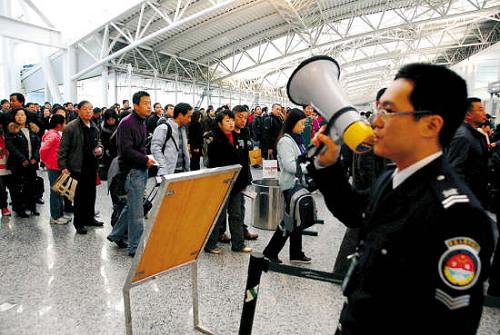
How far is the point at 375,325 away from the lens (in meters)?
0.98

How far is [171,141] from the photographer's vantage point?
4.09 meters

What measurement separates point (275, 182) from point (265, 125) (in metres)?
3.81

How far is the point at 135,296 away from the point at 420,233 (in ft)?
8.65

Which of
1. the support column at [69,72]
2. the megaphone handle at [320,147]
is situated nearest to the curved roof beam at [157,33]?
the support column at [69,72]

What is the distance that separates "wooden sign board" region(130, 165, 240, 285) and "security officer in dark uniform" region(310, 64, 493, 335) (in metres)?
1.04

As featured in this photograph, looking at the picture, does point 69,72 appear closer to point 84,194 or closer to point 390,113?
point 84,194

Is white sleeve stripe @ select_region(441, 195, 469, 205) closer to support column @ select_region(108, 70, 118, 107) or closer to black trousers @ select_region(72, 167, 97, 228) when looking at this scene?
black trousers @ select_region(72, 167, 97, 228)

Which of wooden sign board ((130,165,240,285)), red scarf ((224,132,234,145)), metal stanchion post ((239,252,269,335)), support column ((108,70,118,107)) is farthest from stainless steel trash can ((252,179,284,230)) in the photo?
support column ((108,70,118,107))

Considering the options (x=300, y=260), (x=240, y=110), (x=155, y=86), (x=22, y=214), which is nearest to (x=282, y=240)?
(x=300, y=260)

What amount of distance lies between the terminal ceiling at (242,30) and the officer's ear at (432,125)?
10.7 m

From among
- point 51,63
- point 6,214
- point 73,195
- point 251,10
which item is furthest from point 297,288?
point 51,63

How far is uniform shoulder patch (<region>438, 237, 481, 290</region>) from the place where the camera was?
2.77ft

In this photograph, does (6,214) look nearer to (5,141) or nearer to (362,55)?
(5,141)

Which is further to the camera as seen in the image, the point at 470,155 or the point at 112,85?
the point at 112,85
